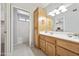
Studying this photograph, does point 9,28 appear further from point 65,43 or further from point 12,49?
point 65,43

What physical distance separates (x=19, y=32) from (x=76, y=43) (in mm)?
884

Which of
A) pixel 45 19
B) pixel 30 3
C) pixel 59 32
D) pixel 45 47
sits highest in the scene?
pixel 30 3

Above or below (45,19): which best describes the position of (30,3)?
above

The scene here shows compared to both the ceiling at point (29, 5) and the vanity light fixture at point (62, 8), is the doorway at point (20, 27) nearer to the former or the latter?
the ceiling at point (29, 5)

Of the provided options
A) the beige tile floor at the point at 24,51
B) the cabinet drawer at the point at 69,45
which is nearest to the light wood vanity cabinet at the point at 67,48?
the cabinet drawer at the point at 69,45

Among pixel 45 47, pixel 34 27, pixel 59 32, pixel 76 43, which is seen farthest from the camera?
pixel 45 47

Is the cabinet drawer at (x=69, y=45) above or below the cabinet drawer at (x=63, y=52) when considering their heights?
above

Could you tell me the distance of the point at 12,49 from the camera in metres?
1.65

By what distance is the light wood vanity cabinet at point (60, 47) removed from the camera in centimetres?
143

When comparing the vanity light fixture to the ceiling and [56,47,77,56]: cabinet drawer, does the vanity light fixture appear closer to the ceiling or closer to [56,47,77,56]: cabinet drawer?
the ceiling

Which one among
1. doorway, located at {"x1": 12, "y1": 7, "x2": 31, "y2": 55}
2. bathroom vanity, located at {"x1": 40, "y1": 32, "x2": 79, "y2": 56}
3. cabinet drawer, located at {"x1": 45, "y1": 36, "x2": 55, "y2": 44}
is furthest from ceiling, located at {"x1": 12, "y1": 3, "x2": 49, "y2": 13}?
cabinet drawer, located at {"x1": 45, "y1": 36, "x2": 55, "y2": 44}

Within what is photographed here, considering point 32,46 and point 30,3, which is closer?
point 30,3

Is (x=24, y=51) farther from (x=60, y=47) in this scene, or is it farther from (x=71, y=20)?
(x=71, y=20)

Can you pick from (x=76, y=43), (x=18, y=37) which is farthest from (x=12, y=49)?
(x=76, y=43)
